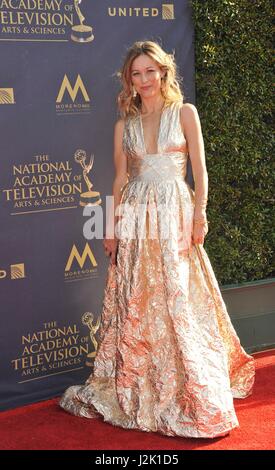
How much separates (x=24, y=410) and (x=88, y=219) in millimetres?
1048

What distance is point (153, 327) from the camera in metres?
3.70

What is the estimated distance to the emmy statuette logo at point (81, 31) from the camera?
13.2 ft

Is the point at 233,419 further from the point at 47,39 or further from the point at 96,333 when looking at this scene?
the point at 47,39

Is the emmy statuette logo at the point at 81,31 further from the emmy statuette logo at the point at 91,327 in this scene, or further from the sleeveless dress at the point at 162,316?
the emmy statuette logo at the point at 91,327

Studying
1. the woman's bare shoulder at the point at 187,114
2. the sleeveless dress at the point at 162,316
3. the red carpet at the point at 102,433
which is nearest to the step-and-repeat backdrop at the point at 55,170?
the red carpet at the point at 102,433

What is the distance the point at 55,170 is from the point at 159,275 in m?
0.83

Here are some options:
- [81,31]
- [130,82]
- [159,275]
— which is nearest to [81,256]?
[159,275]

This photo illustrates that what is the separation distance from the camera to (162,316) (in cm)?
369

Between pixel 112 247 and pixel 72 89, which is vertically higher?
pixel 72 89

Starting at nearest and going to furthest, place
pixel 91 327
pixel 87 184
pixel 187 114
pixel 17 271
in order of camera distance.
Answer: pixel 187 114, pixel 17 271, pixel 87 184, pixel 91 327

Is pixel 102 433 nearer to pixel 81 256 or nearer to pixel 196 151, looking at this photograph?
pixel 81 256

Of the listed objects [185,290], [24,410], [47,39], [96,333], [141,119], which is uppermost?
[47,39]

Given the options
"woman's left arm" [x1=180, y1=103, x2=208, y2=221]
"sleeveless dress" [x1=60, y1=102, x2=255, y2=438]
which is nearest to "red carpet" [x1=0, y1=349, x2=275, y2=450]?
"sleeveless dress" [x1=60, y1=102, x2=255, y2=438]

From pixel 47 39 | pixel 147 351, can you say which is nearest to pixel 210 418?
pixel 147 351
